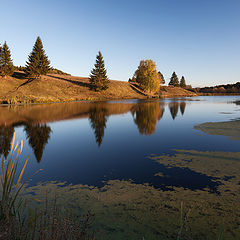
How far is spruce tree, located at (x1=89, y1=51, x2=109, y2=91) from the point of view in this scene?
6822cm

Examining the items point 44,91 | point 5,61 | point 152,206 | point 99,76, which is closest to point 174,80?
point 99,76

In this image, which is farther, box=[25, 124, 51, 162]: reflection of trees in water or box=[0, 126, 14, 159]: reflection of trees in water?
box=[25, 124, 51, 162]: reflection of trees in water

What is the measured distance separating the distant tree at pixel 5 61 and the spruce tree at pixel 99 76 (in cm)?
2733

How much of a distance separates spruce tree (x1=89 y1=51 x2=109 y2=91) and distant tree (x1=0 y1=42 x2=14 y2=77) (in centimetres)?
2733

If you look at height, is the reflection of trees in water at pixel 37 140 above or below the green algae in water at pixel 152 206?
above

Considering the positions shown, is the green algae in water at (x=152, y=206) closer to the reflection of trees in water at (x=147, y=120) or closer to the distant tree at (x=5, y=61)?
the reflection of trees in water at (x=147, y=120)

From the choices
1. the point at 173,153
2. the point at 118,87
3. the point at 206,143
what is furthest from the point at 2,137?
the point at 118,87

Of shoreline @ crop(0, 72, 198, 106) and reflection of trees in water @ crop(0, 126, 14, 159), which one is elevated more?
shoreline @ crop(0, 72, 198, 106)

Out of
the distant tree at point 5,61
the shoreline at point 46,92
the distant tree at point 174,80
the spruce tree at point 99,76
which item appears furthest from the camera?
the distant tree at point 174,80

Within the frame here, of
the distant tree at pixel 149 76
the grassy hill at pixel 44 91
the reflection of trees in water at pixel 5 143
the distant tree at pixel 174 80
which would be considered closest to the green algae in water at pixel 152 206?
the reflection of trees in water at pixel 5 143

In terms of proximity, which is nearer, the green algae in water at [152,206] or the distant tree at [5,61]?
the green algae in water at [152,206]

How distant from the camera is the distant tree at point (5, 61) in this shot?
184ft

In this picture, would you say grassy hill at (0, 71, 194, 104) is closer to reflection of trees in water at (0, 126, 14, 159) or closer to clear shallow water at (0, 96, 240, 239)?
reflection of trees in water at (0, 126, 14, 159)

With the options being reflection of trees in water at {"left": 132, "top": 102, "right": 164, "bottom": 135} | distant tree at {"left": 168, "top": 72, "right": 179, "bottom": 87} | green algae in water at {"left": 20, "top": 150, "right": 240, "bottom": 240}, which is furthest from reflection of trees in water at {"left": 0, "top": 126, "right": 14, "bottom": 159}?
distant tree at {"left": 168, "top": 72, "right": 179, "bottom": 87}
